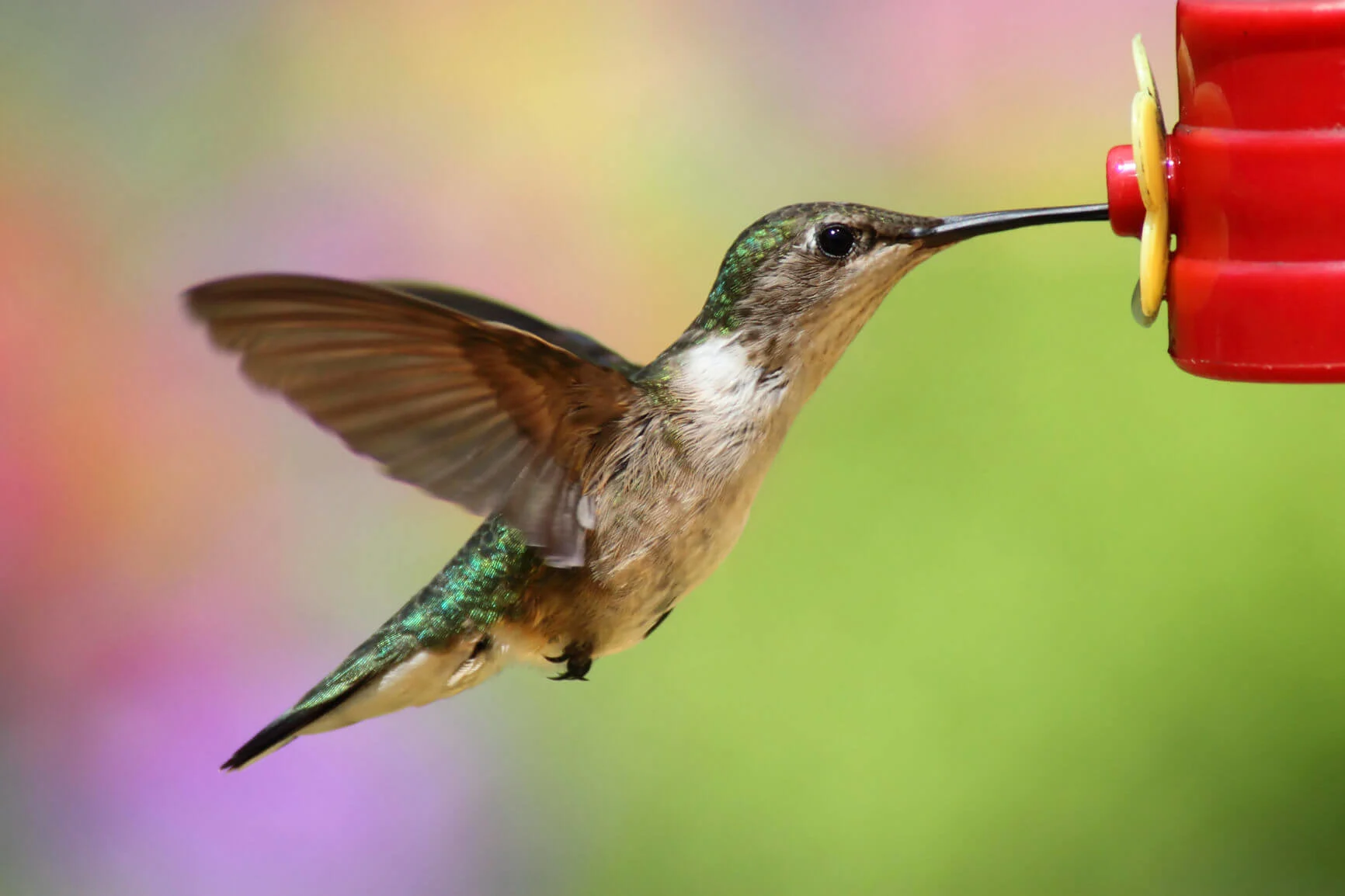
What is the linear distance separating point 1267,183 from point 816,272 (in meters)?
0.38

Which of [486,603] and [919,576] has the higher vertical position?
[486,603]

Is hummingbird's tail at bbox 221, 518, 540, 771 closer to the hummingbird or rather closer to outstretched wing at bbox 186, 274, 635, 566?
the hummingbird

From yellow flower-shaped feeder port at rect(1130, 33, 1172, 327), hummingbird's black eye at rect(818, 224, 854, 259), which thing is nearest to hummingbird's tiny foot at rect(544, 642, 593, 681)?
hummingbird's black eye at rect(818, 224, 854, 259)

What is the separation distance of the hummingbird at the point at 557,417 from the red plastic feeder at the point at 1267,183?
0.09 meters

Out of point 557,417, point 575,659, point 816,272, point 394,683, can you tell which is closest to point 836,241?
point 816,272

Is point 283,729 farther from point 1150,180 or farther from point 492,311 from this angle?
point 1150,180

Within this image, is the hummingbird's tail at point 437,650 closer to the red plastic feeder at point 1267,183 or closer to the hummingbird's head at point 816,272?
the hummingbird's head at point 816,272

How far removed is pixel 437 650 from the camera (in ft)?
4.61

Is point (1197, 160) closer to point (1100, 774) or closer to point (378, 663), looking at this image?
point (378, 663)

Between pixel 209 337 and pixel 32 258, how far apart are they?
1860 mm

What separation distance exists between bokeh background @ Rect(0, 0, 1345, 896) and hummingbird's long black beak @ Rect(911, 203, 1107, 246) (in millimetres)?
1356

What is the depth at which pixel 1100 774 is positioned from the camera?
2383mm

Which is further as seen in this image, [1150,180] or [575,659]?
[575,659]

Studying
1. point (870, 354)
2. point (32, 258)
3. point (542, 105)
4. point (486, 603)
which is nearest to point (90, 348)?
point (32, 258)
